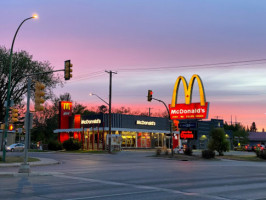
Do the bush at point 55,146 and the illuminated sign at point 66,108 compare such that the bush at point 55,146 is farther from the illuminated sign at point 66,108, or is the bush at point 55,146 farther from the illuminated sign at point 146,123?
the illuminated sign at point 146,123

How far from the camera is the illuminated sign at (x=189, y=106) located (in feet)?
159

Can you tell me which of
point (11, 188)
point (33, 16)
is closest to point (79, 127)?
point (33, 16)

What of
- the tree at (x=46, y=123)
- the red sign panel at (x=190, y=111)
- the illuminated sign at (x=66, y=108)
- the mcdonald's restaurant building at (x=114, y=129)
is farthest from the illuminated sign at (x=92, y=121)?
the tree at (x=46, y=123)

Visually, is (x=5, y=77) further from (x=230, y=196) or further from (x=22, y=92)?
(x=230, y=196)

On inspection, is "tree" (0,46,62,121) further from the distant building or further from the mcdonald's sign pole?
the distant building

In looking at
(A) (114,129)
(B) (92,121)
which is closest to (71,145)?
(B) (92,121)

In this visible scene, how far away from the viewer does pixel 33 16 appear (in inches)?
938

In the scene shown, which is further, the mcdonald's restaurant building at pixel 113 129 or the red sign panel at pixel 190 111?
the mcdonald's restaurant building at pixel 113 129

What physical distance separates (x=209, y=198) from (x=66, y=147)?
4766 cm

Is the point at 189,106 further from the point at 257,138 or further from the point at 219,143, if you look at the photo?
the point at 257,138

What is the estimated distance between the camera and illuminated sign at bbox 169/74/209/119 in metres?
48.5

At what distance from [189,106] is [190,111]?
2.71 ft

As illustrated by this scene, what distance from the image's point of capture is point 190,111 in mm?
54094

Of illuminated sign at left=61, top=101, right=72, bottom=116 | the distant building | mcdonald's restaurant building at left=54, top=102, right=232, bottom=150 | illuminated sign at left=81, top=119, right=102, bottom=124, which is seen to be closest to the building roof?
the distant building
